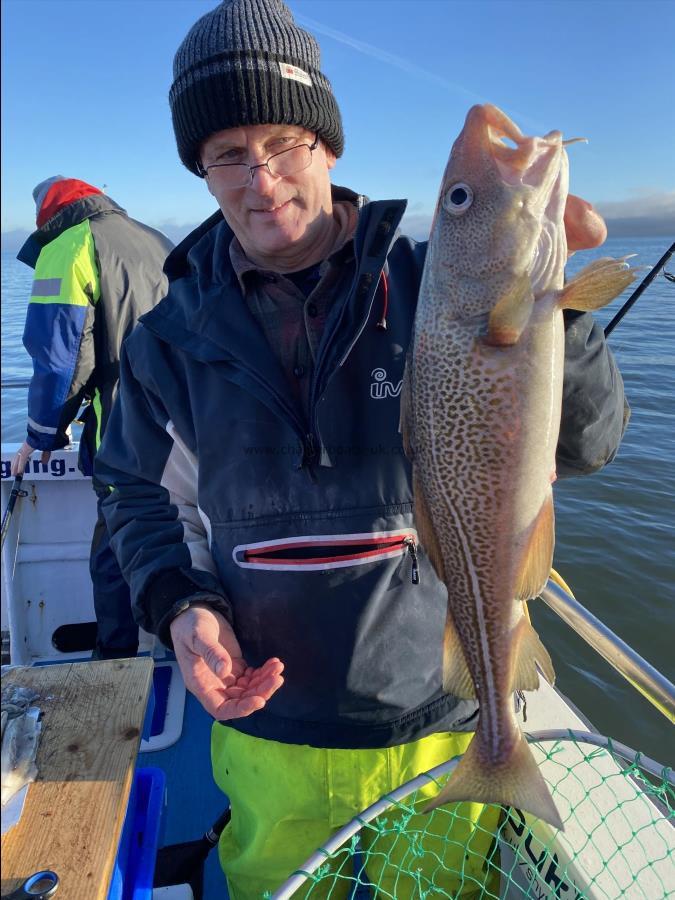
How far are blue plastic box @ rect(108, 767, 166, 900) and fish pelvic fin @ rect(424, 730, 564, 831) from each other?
99 cm

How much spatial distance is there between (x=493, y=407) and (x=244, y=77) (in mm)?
1330

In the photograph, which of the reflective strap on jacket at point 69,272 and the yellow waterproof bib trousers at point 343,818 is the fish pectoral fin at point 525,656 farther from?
the reflective strap on jacket at point 69,272

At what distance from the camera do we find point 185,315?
2.09 m

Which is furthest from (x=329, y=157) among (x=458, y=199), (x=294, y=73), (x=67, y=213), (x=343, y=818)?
(x=67, y=213)

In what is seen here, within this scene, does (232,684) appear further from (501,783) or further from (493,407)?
(493,407)

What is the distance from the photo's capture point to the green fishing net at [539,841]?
190 cm

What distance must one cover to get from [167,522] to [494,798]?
1.36 m

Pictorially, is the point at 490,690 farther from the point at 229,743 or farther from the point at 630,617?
the point at 630,617

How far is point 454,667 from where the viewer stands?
1727mm

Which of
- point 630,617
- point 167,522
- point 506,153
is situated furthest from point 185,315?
point 630,617

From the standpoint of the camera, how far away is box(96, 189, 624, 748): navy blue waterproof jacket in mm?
1896

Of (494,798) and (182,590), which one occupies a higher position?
(182,590)

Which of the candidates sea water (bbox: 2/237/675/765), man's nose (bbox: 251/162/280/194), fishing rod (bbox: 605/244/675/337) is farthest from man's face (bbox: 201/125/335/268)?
sea water (bbox: 2/237/675/765)

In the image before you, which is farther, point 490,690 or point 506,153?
point 490,690
